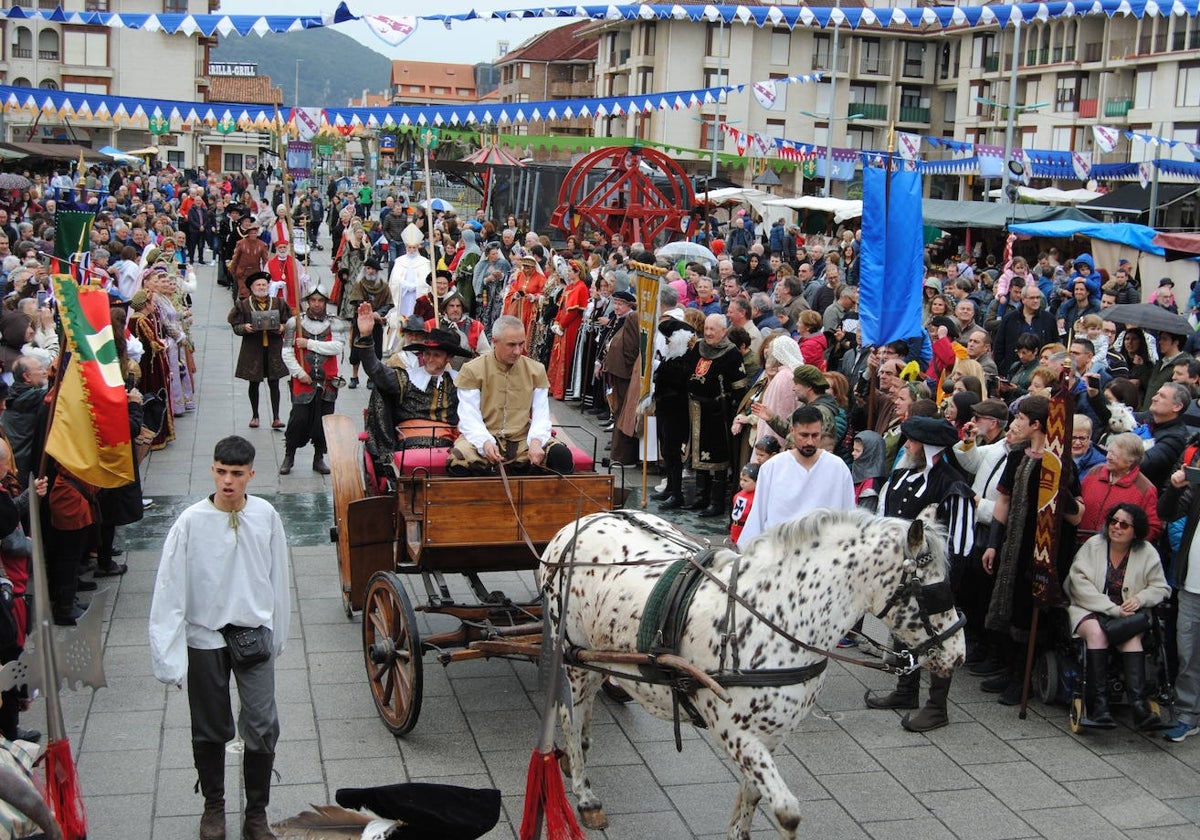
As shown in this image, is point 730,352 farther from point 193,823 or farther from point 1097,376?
point 193,823

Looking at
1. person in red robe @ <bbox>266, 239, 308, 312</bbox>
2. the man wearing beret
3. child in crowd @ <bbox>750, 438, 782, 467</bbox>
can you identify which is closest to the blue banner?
child in crowd @ <bbox>750, 438, 782, 467</bbox>

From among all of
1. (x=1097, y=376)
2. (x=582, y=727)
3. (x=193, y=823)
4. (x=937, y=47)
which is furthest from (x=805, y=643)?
(x=937, y=47)

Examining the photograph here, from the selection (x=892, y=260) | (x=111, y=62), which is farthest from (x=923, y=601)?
(x=111, y=62)

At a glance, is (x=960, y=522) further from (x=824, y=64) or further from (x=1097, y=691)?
(x=824, y=64)

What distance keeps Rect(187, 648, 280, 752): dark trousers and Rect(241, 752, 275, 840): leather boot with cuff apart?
0.06 m

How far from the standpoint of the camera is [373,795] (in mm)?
3953

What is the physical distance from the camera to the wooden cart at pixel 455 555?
6.95 meters

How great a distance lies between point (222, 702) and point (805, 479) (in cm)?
348

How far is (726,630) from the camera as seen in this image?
559 centimetres

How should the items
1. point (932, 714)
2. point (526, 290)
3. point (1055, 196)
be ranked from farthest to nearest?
point (1055, 196)
point (526, 290)
point (932, 714)

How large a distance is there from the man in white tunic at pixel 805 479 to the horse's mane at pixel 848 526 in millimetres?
1623

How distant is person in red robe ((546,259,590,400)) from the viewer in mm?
17516

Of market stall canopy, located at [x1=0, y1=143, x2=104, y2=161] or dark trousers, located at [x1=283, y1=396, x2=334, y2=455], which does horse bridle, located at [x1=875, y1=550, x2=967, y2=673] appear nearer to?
dark trousers, located at [x1=283, y1=396, x2=334, y2=455]

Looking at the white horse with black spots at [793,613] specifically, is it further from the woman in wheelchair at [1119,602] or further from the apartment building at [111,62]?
the apartment building at [111,62]
